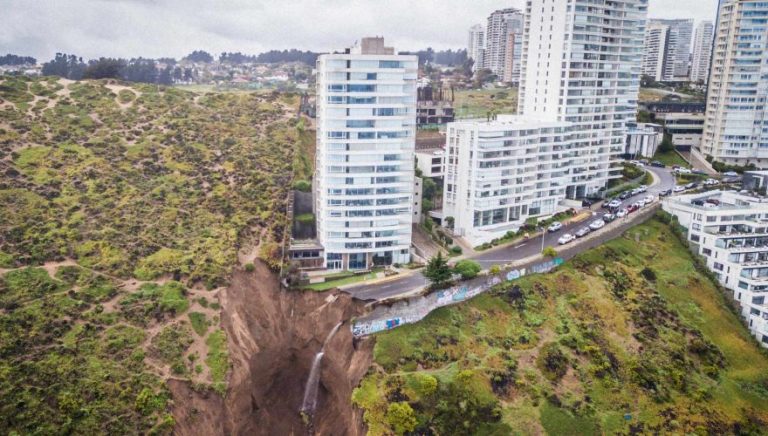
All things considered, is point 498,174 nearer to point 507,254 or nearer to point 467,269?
point 507,254

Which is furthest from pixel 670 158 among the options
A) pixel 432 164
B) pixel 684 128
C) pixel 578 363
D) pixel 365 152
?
pixel 365 152

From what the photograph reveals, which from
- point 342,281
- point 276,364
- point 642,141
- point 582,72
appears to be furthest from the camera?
point 642,141

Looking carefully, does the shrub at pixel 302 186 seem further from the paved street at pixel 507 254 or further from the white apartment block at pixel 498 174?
the paved street at pixel 507 254

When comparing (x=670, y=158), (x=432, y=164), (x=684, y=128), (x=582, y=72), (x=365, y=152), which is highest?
(x=582, y=72)

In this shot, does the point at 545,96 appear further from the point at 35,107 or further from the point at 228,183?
the point at 35,107

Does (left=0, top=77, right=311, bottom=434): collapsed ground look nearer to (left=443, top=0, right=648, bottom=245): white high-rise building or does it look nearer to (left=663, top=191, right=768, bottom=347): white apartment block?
(left=443, top=0, right=648, bottom=245): white high-rise building

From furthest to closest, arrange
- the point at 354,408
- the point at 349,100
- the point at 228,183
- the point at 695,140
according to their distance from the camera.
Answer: the point at 695,140
the point at 228,183
the point at 349,100
the point at 354,408

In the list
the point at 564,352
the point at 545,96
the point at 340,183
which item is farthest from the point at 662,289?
the point at 340,183
